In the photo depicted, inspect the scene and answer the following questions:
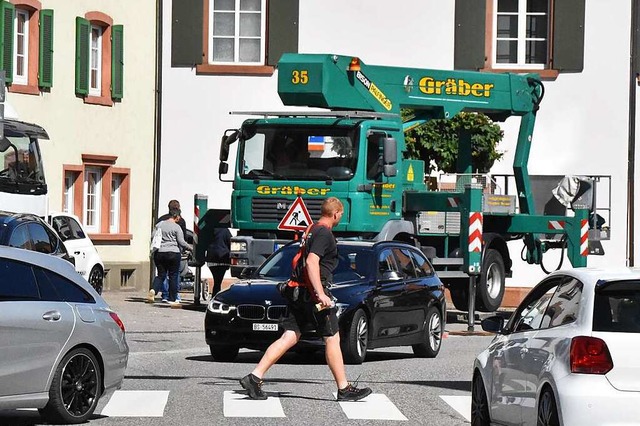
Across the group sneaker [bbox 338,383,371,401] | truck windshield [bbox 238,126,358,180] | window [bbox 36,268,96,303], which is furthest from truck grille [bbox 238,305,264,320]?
truck windshield [bbox 238,126,358,180]

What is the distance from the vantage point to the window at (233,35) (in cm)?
3509

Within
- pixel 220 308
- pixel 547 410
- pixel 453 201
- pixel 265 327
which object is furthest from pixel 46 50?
pixel 547 410

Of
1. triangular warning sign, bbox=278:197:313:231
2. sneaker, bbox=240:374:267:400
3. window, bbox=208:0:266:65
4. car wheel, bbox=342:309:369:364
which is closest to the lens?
sneaker, bbox=240:374:267:400

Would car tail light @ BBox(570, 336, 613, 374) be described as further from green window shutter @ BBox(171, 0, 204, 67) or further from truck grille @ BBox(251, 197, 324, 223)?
green window shutter @ BBox(171, 0, 204, 67)

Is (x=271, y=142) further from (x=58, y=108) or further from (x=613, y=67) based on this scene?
(x=613, y=67)

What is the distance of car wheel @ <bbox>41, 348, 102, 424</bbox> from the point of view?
12367mm

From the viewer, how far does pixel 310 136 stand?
2405cm

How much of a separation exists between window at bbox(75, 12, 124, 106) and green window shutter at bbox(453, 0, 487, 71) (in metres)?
7.15

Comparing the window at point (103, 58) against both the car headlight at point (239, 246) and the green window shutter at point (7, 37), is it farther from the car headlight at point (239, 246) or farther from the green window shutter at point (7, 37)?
the car headlight at point (239, 246)

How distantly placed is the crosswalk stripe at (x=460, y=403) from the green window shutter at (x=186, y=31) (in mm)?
20760

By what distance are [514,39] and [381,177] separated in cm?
1210

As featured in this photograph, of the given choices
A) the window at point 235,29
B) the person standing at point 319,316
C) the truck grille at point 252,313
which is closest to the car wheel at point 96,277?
the window at point 235,29

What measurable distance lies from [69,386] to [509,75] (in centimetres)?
1747

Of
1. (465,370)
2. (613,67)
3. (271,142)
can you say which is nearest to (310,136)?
(271,142)
